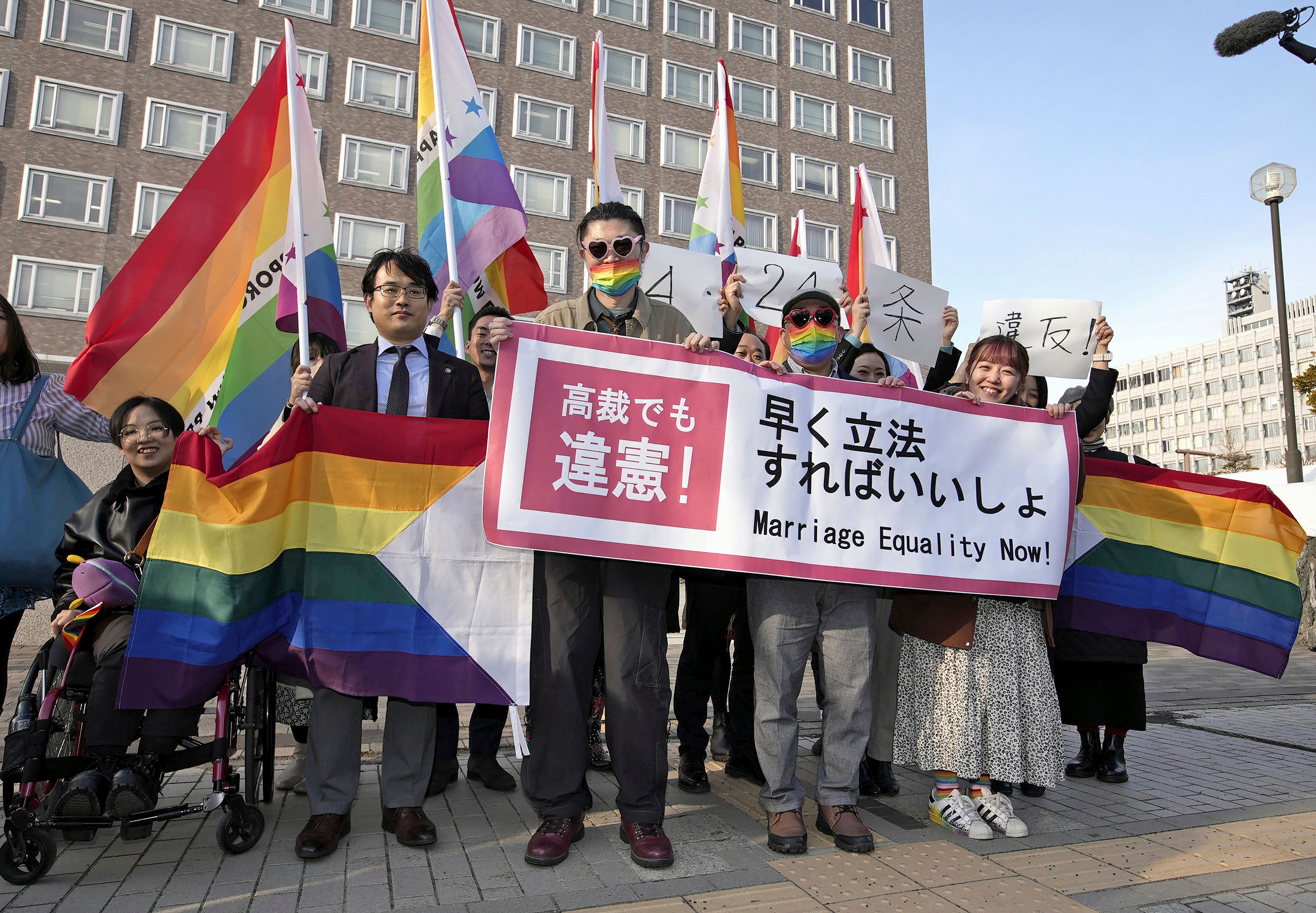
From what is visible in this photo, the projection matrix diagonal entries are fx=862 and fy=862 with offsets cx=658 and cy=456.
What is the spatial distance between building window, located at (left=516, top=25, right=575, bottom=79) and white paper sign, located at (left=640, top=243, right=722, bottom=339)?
2938 cm

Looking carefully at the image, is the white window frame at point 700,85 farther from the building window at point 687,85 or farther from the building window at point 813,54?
the building window at point 813,54

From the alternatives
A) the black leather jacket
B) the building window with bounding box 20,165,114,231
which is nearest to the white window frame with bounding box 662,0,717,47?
the building window with bounding box 20,165,114,231

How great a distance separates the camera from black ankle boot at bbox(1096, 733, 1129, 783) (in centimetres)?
487

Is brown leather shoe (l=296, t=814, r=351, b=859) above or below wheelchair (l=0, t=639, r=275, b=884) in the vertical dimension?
below

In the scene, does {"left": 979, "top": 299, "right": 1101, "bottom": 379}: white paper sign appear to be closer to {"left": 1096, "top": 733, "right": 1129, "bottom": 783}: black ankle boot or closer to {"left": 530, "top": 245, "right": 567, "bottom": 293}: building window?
{"left": 1096, "top": 733, "right": 1129, "bottom": 783}: black ankle boot

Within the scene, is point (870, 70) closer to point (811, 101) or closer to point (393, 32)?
point (811, 101)

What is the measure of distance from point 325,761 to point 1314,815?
4.63m

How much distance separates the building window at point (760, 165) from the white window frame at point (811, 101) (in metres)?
2.08

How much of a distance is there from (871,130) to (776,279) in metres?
37.0

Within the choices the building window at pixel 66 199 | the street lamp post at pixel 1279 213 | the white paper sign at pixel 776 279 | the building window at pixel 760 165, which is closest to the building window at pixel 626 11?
the building window at pixel 760 165

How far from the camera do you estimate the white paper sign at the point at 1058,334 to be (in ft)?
17.0

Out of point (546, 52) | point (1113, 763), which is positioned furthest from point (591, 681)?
point (546, 52)

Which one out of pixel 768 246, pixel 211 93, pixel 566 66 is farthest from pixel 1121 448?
pixel 211 93

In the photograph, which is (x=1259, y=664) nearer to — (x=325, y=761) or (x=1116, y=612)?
(x=1116, y=612)
